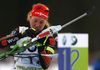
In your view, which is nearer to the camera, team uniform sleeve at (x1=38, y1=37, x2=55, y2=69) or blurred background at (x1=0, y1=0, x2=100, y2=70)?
team uniform sleeve at (x1=38, y1=37, x2=55, y2=69)

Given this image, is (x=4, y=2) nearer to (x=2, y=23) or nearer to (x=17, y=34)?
(x=2, y=23)

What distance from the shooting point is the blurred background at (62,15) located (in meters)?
7.02

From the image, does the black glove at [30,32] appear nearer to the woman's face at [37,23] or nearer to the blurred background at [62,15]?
the woman's face at [37,23]

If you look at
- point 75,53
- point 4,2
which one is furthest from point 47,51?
point 4,2

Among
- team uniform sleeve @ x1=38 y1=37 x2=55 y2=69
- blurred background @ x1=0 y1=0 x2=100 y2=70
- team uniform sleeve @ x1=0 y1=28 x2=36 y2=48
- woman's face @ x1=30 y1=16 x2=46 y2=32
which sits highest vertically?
blurred background @ x1=0 y1=0 x2=100 y2=70

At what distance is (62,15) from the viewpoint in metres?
7.71

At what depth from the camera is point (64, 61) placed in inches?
82.3

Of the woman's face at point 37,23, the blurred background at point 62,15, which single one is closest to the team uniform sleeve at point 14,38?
the woman's face at point 37,23

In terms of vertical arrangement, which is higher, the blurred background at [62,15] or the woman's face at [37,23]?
the blurred background at [62,15]

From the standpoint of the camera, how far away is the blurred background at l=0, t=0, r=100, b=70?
7.02 metres

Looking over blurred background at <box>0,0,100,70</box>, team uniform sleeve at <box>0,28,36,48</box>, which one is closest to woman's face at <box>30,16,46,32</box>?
team uniform sleeve at <box>0,28,36,48</box>

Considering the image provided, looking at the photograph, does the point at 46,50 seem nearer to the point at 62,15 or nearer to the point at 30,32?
the point at 30,32

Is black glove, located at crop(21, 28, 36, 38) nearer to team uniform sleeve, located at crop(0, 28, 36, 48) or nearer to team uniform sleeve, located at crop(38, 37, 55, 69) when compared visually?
team uniform sleeve, located at crop(0, 28, 36, 48)

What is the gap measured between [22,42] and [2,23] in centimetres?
460
